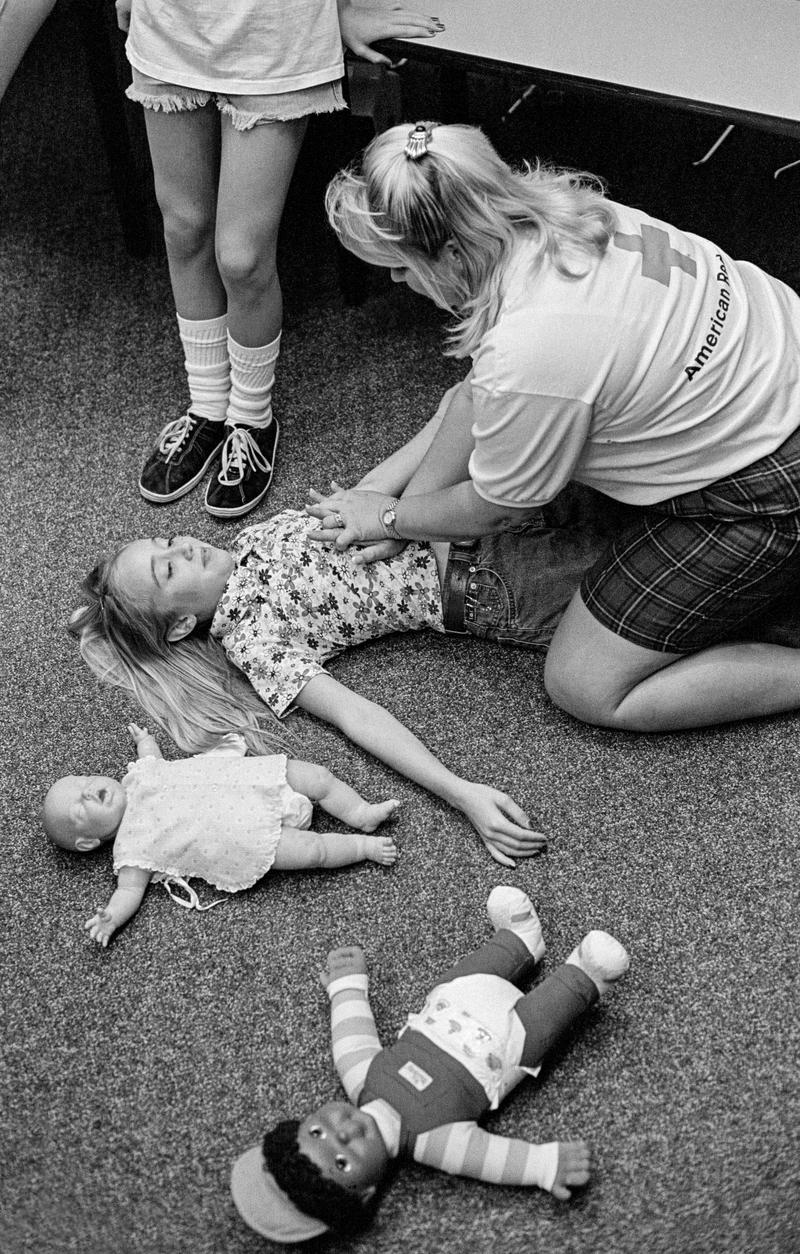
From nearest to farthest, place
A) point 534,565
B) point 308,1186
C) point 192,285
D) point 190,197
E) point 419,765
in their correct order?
point 308,1186 < point 419,765 < point 534,565 < point 190,197 < point 192,285

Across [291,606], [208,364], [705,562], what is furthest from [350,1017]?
[208,364]

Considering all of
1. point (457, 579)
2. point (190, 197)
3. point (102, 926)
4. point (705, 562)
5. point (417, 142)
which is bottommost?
point (102, 926)

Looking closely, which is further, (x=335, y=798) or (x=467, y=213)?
(x=335, y=798)

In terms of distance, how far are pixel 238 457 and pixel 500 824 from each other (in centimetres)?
80

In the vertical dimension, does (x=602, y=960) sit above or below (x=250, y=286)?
below

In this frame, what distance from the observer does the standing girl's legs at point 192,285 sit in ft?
5.53

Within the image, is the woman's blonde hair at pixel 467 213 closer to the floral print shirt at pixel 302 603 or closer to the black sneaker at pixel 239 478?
the floral print shirt at pixel 302 603

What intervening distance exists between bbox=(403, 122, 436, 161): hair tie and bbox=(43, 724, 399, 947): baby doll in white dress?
743 millimetres

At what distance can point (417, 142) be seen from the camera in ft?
4.04

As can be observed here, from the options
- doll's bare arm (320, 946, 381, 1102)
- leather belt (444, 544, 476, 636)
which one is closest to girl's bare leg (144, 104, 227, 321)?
leather belt (444, 544, 476, 636)

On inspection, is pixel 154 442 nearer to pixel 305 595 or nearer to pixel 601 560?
pixel 305 595

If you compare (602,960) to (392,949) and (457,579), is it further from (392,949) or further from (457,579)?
(457,579)

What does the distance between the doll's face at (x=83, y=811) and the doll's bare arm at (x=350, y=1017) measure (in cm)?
34

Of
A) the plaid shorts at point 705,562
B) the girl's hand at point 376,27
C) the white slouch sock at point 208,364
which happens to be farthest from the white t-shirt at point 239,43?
the plaid shorts at point 705,562
